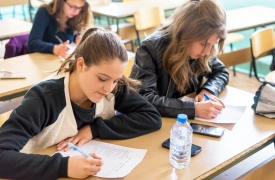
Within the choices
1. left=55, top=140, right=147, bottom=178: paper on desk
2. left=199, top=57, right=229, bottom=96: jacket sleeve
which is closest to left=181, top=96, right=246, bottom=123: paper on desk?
left=199, top=57, right=229, bottom=96: jacket sleeve

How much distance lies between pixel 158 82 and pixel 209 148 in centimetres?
53

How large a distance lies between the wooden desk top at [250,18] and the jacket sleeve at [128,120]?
2.15 meters

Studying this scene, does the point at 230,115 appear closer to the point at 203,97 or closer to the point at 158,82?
the point at 203,97

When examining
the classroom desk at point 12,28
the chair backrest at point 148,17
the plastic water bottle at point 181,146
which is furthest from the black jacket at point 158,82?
the chair backrest at point 148,17

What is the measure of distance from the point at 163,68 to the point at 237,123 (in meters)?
0.44

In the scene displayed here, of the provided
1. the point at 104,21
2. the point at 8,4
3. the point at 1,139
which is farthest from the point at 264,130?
the point at 104,21

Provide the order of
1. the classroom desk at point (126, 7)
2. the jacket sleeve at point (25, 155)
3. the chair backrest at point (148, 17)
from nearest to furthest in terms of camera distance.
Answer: the jacket sleeve at point (25, 155), the chair backrest at point (148, 17), the classroom desk at point (126, 7)

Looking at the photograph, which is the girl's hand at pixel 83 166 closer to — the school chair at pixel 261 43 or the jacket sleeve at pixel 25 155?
the jacket sleeve at pixel 25 155

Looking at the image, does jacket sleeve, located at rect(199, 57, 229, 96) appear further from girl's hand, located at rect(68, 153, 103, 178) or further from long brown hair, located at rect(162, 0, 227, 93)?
girl's hand, located at rect(68, 153, 103, 178)

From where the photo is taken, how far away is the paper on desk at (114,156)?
3.60 feet

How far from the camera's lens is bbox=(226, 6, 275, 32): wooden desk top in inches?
136

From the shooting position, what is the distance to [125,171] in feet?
3.61

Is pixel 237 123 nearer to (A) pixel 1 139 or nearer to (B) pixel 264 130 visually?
(B) pixel 264 130

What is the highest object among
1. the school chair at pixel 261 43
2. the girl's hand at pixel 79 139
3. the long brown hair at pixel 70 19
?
the long brown hair at pixel 70 19
